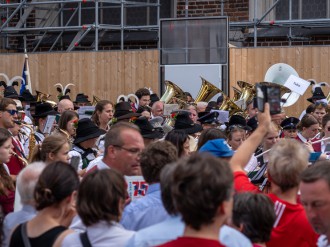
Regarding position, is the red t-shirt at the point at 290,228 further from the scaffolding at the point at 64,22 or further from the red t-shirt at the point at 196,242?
the scaffolding at the point at 64,22

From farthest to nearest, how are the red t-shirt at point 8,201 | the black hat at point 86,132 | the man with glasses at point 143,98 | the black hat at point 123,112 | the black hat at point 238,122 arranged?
the man with glasses at point 143,98, the black hat at point 238,122, the black hat at point 123,112, the black hat at point 86,132, the red t-shirt at point 8,201

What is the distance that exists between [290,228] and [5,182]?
270cm

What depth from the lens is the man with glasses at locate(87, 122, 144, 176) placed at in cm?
698

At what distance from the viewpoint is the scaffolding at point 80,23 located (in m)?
21.9

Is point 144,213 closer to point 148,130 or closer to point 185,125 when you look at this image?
point 148,130

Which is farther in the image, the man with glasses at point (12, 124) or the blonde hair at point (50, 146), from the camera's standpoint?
the man with glasses at point (12, 124)

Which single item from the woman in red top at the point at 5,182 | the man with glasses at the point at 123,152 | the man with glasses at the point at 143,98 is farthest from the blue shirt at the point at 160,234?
the man with glasses at the point at 143,98

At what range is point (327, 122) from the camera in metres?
11.8

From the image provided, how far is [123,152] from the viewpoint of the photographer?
700cm

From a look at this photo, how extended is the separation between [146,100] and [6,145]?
28.0 feet

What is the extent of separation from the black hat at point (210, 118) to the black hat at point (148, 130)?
2738 mm

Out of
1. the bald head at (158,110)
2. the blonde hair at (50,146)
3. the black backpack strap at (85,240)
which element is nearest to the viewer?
the black backpack strap at (85,240)

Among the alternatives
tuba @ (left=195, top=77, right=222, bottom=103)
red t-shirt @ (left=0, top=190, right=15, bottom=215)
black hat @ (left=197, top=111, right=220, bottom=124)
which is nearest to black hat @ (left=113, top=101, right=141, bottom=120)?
black hat @ (left=197, top=111, right=220, bottom=124)

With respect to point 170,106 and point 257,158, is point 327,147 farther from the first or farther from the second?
point 170,106
